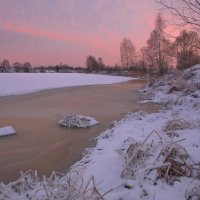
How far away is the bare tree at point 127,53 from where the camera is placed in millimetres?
75125

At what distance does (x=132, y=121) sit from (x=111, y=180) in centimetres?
470

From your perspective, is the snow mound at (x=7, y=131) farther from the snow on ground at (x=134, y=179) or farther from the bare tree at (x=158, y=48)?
the bare tree at (x=158, y=48)

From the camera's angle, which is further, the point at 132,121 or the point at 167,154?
the point at 132,121

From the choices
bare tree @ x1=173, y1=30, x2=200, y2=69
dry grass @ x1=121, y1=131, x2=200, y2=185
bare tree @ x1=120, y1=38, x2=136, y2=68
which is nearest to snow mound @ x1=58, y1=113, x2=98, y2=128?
bare tree @ x1=173, y1=30, x2=200, y2=69

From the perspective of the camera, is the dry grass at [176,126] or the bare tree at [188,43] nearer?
the dry grass at [176,126]

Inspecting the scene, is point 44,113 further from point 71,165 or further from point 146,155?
point 146,155

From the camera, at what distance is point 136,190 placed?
3529 mm

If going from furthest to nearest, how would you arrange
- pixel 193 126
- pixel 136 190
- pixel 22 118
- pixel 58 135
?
pixel 22 118
pixel 58 135
pixel 193 126
pixel 136 190

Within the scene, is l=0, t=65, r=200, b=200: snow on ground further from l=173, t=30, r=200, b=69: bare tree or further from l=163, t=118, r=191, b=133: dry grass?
l=173, t=30, r=200, b=69: bare tree

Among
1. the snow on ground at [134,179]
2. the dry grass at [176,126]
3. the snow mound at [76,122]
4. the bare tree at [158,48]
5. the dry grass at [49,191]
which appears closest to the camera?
the dry grass at [49,191]

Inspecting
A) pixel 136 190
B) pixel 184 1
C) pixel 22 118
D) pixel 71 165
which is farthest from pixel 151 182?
pixel 22 118

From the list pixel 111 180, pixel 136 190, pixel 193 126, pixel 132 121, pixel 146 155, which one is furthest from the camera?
pixel 132 121

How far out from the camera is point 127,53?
75125mm

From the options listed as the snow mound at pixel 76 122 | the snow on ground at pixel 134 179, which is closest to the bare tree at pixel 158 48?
the snow mound at pixel 76 122
